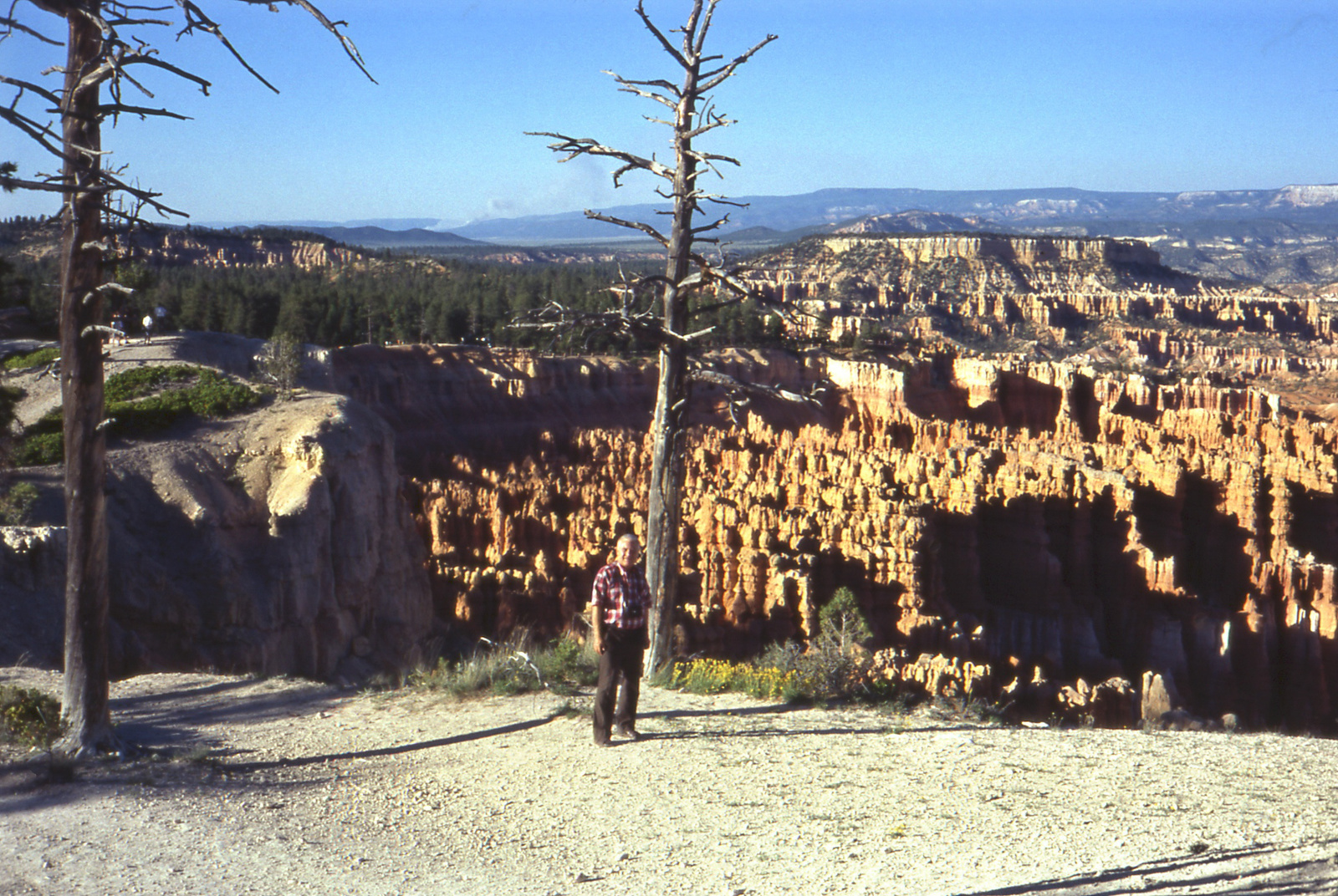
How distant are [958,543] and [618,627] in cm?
1937

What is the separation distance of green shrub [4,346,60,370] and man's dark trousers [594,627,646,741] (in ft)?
57.9

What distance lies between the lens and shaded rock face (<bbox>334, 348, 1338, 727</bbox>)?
835 inches

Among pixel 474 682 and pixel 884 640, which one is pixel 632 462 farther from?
pixel 474 682

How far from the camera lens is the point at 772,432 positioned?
37094 mm

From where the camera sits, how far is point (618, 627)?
7.23m

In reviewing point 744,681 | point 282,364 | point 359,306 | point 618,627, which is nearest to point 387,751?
point 618,627

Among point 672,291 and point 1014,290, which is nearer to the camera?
point 672,291

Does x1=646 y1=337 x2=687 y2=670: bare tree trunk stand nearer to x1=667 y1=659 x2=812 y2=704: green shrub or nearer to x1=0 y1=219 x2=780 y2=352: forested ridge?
x1=667 y1=659 x2=812 y2=704: green shrub

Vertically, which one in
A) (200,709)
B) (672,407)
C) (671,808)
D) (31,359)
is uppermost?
(672,407)

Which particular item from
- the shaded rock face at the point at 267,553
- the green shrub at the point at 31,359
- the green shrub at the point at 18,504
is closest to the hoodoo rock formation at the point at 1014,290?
the shaded rock face at the point at 267,553

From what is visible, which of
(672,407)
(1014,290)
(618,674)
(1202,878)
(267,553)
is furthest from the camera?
(1014,290)

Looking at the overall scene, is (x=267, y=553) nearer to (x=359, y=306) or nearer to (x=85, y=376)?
(x=85, y=376)

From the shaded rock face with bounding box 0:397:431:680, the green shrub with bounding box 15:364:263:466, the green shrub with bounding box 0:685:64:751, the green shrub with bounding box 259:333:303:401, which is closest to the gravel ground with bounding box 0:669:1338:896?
the green shrub with bounding box 0:685:64:751

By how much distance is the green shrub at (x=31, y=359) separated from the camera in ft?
69.5
